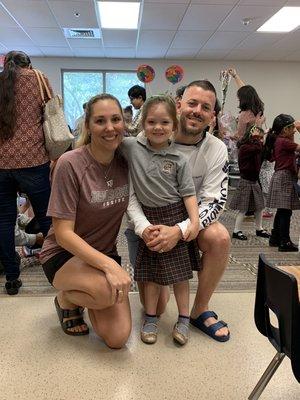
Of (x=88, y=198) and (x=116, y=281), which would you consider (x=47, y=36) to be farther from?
(x=116, y=281)

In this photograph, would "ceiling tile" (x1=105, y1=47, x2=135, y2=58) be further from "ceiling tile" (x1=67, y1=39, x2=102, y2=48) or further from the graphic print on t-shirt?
the graphic print on t-shirt

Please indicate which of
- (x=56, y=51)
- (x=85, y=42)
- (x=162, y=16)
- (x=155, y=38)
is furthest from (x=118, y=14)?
(x=56, y=51)

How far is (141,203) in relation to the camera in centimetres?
171

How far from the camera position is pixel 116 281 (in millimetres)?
1497

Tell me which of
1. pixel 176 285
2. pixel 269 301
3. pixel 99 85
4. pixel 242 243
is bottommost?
pixel 242 243

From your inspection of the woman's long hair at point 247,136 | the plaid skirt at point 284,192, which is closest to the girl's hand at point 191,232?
the plaid skirt at point 284,192

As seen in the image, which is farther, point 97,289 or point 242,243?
point 242,243

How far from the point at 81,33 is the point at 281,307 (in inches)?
238

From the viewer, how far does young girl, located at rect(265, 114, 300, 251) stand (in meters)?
3.19

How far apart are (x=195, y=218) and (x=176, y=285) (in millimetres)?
355

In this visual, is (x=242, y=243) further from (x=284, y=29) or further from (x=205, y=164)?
(x=284, y=29)

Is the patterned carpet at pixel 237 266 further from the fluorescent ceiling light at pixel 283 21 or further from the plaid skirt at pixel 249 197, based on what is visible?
the fluorescent ceiling light at pixel 283 21

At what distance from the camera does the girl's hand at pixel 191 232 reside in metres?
1.63

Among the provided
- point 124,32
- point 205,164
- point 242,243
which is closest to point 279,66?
point 124,32
